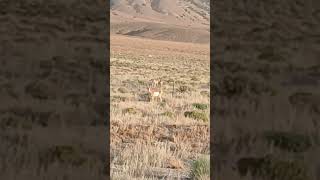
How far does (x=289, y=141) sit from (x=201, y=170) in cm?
200

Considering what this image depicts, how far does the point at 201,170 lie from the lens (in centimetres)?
659

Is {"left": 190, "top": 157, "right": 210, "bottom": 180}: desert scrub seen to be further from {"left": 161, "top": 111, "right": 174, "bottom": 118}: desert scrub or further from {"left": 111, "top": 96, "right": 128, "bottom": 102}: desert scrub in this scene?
{"left": 111, "top": 96, "right": 128, "bottom": 102}: desert scrub

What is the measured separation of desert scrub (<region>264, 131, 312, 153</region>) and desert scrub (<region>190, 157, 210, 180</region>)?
1.40 m

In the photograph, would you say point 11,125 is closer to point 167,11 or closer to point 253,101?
point 253,101

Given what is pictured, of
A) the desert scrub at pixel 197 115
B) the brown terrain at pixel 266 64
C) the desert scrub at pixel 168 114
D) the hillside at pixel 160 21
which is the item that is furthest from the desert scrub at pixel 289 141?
the hillside at pixel 160 21

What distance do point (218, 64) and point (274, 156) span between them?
355 centimetres

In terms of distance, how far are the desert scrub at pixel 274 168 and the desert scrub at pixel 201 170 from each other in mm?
386

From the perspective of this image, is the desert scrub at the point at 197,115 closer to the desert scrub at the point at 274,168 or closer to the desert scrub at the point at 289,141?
the desert scrub at the point at 289,141

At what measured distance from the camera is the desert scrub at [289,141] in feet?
25.6

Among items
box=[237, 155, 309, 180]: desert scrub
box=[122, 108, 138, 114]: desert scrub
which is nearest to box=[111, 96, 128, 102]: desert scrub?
box=[122, 108, 138, 114]: desert scrub

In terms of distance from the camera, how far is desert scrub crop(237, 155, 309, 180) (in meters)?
6.54

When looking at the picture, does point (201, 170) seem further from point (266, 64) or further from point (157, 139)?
point (266, 64)

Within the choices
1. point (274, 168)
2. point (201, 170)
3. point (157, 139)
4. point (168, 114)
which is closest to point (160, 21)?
point (168, 114)

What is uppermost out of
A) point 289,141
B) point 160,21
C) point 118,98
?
point 160,21
